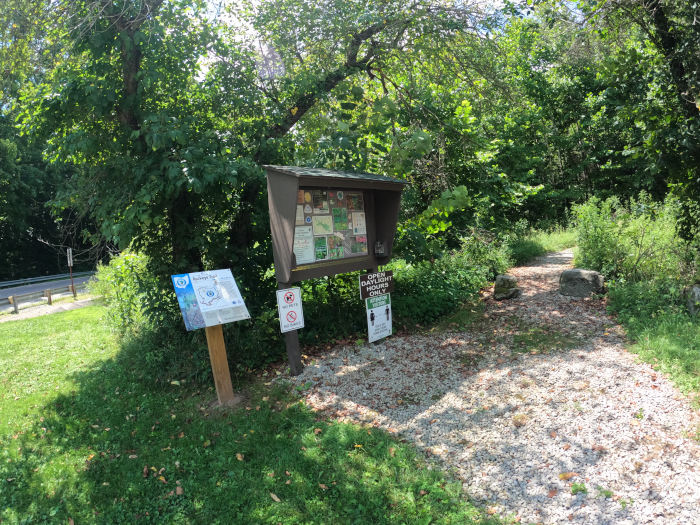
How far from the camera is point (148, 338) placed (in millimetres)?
6289

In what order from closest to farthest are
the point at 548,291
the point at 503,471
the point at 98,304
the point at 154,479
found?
1. the point at 503,471
2. the point at 154,479
3. the point at 548,291
4. the point at 98,304

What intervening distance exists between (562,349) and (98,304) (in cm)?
1176

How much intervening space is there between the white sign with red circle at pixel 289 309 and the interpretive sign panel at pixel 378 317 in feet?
3.66

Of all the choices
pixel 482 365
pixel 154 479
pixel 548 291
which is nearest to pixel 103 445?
pixel 154 479

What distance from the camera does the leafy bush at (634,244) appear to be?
21.6 ft

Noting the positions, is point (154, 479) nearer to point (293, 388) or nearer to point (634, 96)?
point (293, 388)

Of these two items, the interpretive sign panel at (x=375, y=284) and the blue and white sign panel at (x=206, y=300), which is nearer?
the blue and white sign panel at (x=206, y=300)

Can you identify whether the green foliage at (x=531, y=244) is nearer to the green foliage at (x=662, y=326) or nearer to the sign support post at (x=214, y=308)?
the green foliage at (x=662, y=326)

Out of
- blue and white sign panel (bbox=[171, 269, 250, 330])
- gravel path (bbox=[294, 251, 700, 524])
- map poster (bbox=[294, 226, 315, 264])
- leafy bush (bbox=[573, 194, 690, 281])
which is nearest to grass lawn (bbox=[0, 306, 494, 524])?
gravel path (bbox=[294, 251, 700, 524])

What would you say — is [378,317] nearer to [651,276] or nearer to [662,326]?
[662,326]

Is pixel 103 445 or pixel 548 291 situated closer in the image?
pixel 103 445

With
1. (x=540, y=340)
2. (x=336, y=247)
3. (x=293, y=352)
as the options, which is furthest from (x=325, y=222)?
(x=540, y=340)

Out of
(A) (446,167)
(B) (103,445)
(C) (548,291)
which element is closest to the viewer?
(B) (103,445)

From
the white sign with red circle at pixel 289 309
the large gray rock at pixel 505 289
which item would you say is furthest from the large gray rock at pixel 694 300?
the white sign with red circle at pixel 289 309
